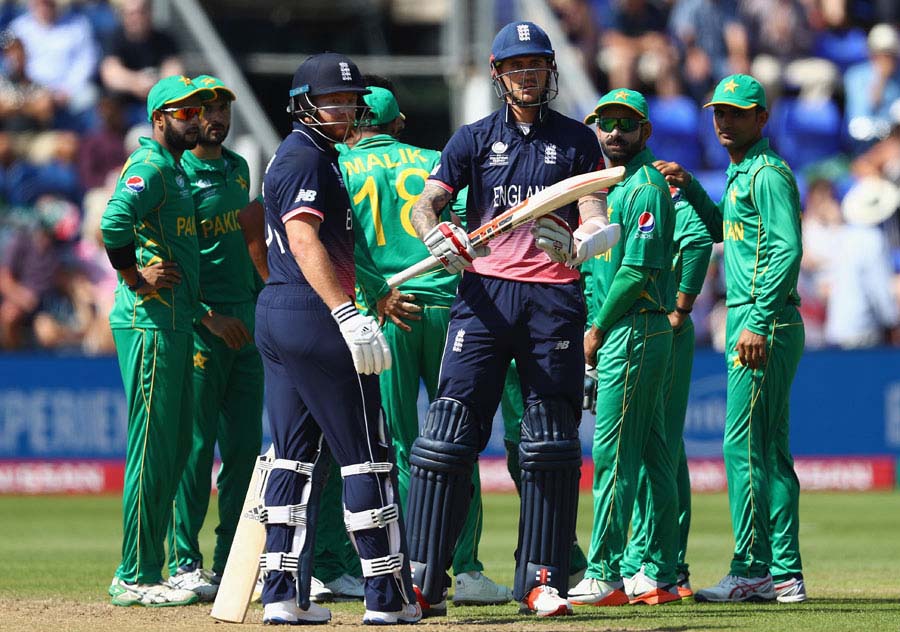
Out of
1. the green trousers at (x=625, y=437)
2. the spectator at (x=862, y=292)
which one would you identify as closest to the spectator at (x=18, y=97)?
the spectator at (x=862, y=292)

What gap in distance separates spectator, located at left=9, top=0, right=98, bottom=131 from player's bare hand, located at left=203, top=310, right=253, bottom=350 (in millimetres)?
11347

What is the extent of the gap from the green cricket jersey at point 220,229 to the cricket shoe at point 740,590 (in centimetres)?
275

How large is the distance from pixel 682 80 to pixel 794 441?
549 centimetres

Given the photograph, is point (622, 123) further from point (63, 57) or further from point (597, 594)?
point (63, 57)

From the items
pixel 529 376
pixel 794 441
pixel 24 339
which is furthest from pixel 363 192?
pixel 24 339

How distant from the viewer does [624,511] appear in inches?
274

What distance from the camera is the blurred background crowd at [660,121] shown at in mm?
16484

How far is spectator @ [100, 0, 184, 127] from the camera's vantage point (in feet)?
59.6

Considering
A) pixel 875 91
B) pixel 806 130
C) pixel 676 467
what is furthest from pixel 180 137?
pixel 875 91

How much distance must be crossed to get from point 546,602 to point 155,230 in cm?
263

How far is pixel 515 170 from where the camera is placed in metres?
6.32

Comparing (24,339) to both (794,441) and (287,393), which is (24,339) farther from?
(287,393)

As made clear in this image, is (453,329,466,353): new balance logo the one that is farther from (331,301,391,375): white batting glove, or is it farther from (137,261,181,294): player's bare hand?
(137,261,181,294): player's bare hand

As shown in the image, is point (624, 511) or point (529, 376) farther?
point (624, 511)
